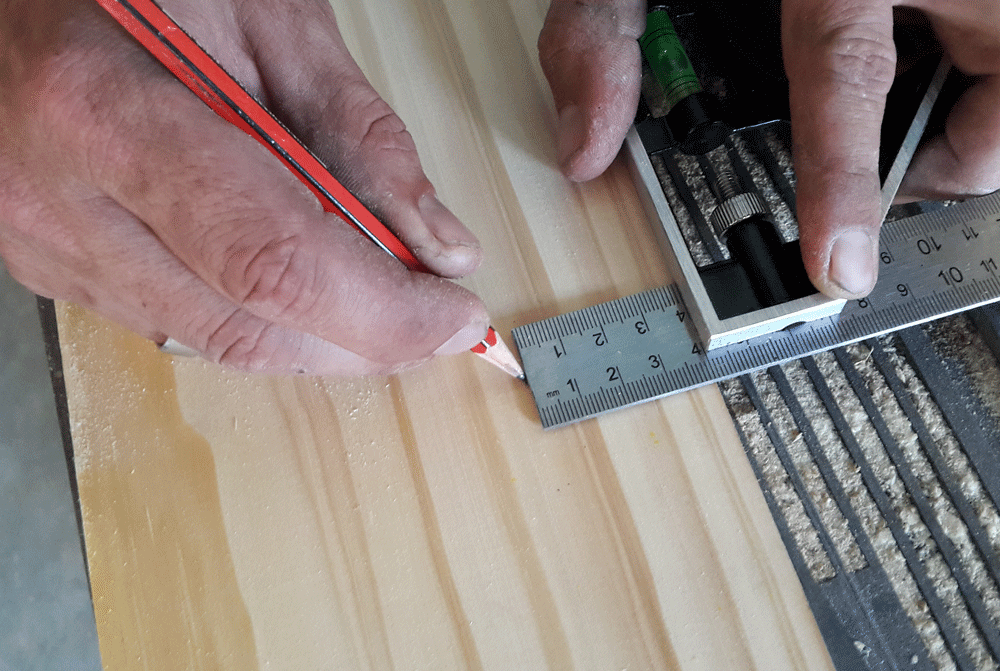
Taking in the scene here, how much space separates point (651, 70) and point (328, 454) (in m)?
0.97

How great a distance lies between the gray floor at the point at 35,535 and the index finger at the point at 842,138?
7.48 ft

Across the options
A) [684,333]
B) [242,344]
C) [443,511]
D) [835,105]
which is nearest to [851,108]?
[835,105]

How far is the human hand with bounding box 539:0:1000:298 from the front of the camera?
1.09 m

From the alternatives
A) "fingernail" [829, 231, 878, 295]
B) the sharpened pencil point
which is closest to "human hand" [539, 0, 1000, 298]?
"fingernail" [829, 231, 878, 295]

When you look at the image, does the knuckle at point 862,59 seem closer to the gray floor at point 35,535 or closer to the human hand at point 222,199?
the human hand at point 222,199

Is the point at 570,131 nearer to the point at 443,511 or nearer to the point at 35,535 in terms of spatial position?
the point at 443,511

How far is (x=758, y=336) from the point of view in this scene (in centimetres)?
116

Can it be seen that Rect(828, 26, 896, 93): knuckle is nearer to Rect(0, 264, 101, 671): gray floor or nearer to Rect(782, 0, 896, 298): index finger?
Rect(782, 0, 896, 298): index finger

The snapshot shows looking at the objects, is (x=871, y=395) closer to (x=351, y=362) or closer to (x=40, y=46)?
(x=351, y=362)

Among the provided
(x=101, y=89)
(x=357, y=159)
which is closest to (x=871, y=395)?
(x=357, y=159)

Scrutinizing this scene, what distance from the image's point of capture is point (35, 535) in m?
2.09

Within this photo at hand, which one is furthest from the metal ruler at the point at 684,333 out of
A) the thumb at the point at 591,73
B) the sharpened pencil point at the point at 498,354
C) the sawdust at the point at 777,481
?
the thumb at the point at 591,73

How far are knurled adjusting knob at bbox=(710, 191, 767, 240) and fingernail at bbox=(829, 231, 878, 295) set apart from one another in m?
0.14

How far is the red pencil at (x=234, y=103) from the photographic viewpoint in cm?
76
